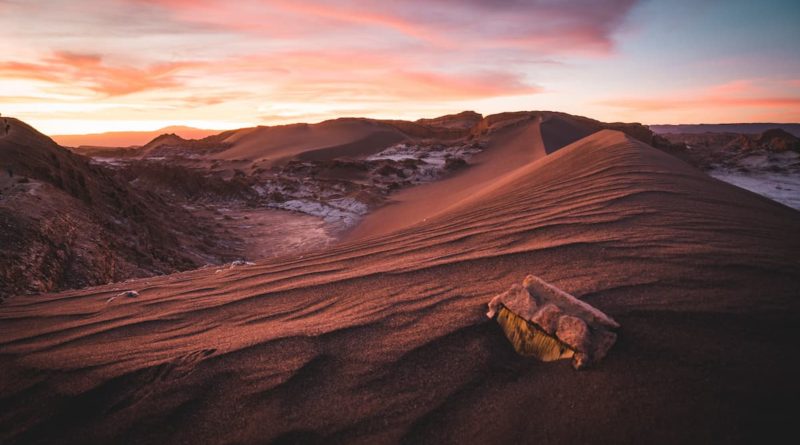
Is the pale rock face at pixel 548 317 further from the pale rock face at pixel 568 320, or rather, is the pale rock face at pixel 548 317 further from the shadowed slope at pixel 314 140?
the shadowed slope at pixel 314 140

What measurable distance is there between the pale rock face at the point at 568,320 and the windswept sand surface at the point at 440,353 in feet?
0.14

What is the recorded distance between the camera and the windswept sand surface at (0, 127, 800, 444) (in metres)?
0.98

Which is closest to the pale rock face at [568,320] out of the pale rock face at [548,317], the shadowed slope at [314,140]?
the pale rock face at [548,317]

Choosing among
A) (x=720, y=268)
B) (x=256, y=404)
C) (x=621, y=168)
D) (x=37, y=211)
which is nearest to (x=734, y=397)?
A: (x=720, y=268)

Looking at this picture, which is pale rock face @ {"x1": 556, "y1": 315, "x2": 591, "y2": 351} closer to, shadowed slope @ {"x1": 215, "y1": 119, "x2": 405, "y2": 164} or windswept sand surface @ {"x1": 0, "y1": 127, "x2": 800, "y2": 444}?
windswept sand surface @ {"x1": 0, "y1": 127, "x2": 800, "y2": 444}

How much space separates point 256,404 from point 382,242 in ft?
6.98

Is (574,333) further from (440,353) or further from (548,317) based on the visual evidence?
(440,353)

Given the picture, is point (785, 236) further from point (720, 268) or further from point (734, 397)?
point (734, 397)

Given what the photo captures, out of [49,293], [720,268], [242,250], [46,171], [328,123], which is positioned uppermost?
[328,123]

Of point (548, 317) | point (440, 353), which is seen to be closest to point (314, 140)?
point (440, 353)

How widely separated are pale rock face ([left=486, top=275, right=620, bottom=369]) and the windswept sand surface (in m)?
0.04

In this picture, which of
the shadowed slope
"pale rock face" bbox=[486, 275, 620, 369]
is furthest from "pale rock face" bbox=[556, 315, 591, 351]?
the shadowed slope

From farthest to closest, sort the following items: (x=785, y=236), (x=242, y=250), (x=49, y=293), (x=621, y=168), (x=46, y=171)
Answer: (x=242, y=250), (x=46, y=171), (x=621, y=168), (x=49, y=293), (x=785, y=236)

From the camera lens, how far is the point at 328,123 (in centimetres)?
3650
